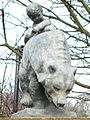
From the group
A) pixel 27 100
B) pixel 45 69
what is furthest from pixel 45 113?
pixel 45 69

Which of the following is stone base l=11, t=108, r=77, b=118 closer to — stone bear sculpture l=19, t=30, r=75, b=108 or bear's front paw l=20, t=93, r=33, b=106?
stone bear sculpture l=19, t=30, r=75, b=108

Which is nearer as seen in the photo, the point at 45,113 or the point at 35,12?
the point at 45,113

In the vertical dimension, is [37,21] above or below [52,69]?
above

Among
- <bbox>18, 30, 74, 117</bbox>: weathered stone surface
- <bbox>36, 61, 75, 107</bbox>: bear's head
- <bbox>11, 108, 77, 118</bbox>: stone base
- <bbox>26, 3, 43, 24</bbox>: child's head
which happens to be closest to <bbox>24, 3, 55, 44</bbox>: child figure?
<bbox>26, 3, 43, 24</bbox>: child's head

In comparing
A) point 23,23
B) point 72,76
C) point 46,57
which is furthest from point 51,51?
point 23,23

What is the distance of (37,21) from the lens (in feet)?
12.9

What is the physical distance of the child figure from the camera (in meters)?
3.82

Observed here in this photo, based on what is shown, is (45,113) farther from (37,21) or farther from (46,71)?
(37,21)

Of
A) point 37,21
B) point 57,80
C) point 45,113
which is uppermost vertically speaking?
point 37,21

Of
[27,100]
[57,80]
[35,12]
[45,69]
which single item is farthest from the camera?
[35,12]

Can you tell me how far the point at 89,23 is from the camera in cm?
819

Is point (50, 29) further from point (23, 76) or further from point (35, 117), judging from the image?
point (35, 117)

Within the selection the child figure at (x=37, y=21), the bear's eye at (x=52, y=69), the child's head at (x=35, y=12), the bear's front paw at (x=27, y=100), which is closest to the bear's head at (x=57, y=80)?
the bear's eye at (x=52, y=69)

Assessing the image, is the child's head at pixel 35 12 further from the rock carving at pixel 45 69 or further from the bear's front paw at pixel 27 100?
the bear's front paw at pixel 27 100
